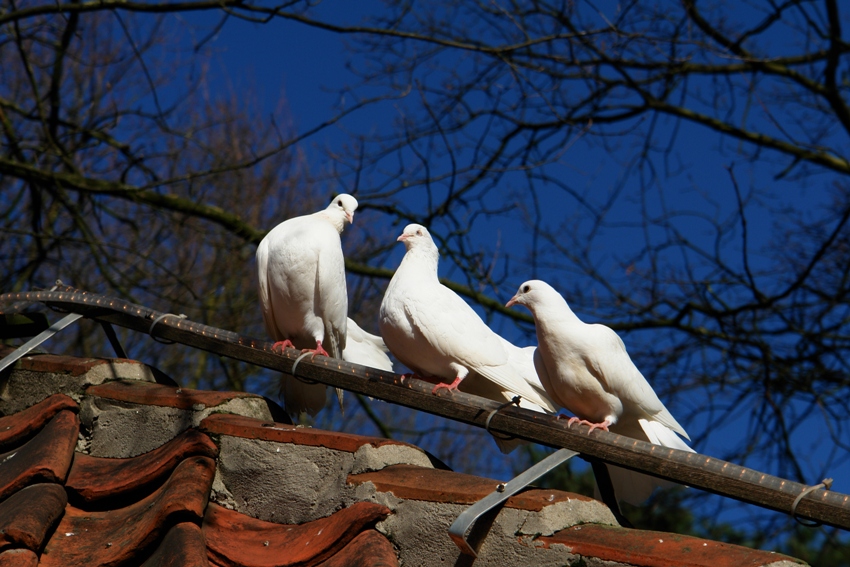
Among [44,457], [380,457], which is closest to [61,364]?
[44,457]

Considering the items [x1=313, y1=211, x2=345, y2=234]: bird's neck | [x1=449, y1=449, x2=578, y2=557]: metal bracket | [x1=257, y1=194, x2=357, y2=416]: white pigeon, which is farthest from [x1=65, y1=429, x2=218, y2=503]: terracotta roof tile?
[x1=313, y1=211, x2=345, y2=234]: bird's neck

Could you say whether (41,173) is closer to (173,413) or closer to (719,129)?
(173,413)

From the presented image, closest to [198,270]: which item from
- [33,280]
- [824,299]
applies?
[33,280]

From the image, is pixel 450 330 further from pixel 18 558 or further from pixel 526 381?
pixel 18 558

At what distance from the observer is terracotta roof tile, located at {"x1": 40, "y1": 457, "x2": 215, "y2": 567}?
2.02 m

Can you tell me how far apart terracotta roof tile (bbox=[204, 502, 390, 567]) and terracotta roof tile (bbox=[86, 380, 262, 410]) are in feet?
1.32

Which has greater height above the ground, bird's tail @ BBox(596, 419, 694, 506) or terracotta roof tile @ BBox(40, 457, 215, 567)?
bird's tail @ BBox(596, 419, 694, 506)

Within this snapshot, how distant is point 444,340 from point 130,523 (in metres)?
1.39

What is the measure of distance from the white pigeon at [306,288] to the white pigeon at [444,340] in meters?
0.37

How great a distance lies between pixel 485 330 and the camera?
3359 mm

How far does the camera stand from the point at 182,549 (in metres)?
1.90

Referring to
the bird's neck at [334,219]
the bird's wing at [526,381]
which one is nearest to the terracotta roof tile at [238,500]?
the bird's wing at [526,381]

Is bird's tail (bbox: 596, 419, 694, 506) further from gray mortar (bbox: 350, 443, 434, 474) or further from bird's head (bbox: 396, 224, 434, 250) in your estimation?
bird's head (bbox: 396, 224, 434, 250)

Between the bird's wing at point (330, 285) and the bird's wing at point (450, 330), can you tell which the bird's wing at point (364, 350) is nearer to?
the bird's wing at point (330, 285)
